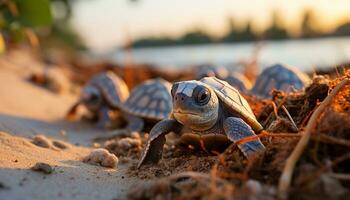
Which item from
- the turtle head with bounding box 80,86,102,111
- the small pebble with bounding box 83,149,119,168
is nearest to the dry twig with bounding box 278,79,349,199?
the small pebble with bounding box 83,149,119,168

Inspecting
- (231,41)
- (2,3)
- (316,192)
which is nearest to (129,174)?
(316,192)

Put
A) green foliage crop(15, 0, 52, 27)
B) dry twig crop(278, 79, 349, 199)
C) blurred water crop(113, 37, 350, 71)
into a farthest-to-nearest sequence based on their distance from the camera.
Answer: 1. blurred water crop(113, 37, 350, 71)
2. green foliage crop(15, 0, 52, 27)
3. dry twig crop(278, 79, 349, 199)

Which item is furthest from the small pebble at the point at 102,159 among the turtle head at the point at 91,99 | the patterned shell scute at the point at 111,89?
the turtle head at the point at 91,99

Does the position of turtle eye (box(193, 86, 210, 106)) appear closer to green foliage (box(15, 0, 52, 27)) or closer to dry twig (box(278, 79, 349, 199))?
dry twig (box(278, 79, 349, 199))

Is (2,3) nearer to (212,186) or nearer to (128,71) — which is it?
(128,71)

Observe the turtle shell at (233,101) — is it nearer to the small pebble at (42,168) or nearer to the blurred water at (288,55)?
the small pebble at (42,168)
